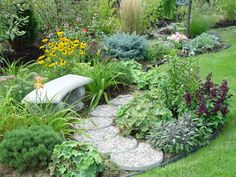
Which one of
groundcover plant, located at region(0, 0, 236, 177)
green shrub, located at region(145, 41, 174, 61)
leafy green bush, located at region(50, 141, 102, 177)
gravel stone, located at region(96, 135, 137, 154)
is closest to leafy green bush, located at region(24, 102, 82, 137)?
groundcover plant, located at region(0, 0, 236, 177)

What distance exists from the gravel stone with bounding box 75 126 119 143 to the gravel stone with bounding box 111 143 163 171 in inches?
18.2

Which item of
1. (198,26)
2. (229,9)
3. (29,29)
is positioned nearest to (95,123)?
(29,29)

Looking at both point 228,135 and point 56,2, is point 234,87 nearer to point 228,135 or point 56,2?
point 228,135

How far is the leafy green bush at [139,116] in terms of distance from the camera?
5.31 meters

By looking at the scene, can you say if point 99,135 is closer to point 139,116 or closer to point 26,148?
point 139,116

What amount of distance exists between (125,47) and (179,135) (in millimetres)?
3941

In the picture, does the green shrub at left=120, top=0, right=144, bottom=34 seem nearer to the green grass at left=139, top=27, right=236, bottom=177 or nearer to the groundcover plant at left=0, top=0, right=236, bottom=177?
the groundcover plant at left=0, top=0, right=236, bottom=177

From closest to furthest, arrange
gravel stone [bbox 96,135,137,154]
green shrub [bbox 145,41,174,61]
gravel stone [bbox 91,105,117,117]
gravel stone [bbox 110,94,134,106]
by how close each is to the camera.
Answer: gravel stone [bbox 96,135,137,154], gravel stone [bbox 91,105,117,117], gravel stone [bbox 110,94,134,106], green shrub [bbox 145,41,174,61]

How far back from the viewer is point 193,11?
1166 cm

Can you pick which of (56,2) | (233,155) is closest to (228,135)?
(233,155)

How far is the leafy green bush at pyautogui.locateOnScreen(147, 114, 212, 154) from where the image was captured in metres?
4.85

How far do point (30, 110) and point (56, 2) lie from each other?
604 cm

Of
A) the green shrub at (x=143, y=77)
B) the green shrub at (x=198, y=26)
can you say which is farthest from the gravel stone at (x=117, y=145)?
the green shrub at (x=198, y=26)

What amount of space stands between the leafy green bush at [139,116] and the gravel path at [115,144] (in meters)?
0.12
